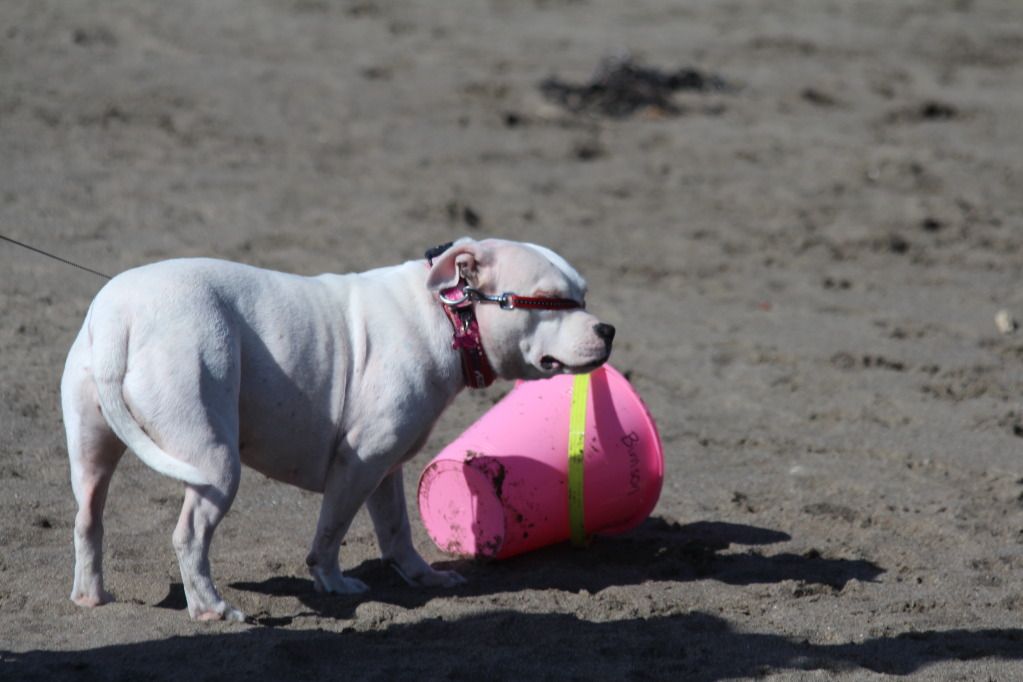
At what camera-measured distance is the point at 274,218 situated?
906cm

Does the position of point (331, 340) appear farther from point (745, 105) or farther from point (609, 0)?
point (609, 0)

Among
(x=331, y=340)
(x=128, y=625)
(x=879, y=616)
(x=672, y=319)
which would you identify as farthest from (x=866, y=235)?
(x=128, y=625)

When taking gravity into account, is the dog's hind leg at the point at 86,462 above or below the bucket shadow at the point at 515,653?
above

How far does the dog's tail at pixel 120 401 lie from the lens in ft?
13.5

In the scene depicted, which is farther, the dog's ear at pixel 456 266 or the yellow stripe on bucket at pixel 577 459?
the yellow stripe on bucket at pixel 577 459

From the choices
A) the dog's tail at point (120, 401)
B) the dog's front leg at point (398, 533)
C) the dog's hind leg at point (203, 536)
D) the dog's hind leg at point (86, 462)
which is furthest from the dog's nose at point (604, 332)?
the dog's hind leg at point (86, 462)

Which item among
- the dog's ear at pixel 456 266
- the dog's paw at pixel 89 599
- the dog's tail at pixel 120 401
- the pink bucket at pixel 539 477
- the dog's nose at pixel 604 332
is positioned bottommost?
the dog's paw at pixel 89 599

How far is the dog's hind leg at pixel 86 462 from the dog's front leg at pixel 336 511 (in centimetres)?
67

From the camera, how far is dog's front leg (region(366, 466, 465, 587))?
16.3 ft

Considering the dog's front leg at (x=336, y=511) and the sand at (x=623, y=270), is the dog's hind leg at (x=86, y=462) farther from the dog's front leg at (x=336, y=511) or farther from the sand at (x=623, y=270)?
the dog's front leg at (x=336, y=511)

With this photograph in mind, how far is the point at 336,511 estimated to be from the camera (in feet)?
15.2

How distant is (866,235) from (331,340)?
5980mm

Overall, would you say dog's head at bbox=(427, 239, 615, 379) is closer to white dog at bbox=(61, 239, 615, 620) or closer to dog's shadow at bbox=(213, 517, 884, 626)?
white dog at bbox=(61, 239, 615, 620)

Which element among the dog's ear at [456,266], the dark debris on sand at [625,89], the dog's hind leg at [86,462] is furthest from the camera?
the dark debris on sand at [625,89]
